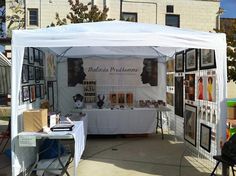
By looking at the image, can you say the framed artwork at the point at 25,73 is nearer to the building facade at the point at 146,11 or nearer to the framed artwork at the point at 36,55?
the framed artwork at the point at 36,55

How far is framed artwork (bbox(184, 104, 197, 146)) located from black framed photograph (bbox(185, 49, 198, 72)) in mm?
786

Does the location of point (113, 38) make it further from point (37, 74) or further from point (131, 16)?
point (131, 16)

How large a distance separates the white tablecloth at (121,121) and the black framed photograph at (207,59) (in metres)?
3.16

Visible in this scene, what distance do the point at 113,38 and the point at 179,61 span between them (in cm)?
332

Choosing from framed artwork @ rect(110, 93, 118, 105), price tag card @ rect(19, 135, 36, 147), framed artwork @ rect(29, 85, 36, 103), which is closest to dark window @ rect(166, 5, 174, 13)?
framed artwork @ rect(110, 93, 118, 105)

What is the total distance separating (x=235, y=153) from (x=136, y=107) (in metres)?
5.24

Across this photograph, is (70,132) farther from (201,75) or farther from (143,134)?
(143,134)

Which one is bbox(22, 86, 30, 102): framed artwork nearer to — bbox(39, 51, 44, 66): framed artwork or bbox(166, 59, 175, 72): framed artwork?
bbox(39, 51, 44, 66): framed artwork

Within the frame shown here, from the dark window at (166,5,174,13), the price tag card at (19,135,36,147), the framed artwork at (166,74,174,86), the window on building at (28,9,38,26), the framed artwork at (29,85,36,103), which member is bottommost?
the price tag card at (19,135,36,147)

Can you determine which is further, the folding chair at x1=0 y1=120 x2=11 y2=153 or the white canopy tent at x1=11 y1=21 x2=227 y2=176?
the folding chair at x1=0 y1=120 x2=11 y2=153

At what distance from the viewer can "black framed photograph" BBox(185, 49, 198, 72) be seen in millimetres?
7274

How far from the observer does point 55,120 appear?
627 centimetres

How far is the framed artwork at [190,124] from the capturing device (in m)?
7.35

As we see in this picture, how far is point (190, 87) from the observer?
775 cm
